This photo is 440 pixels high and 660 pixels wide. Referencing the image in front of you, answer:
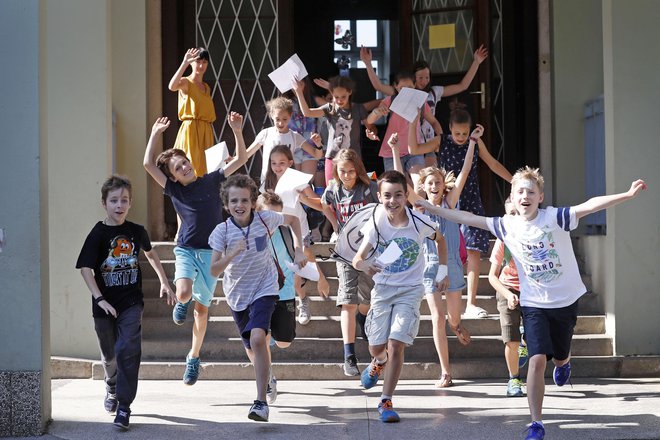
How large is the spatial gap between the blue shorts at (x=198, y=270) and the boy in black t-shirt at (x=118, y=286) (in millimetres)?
885

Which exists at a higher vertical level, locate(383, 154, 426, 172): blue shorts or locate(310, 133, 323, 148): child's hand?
locate(310, 133, 323, 148): child's hand

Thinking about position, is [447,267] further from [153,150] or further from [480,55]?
[480,55]

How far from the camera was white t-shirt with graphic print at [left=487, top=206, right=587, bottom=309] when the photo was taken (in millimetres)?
6484

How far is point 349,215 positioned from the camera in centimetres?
Result: 866

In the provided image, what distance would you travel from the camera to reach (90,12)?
953cm

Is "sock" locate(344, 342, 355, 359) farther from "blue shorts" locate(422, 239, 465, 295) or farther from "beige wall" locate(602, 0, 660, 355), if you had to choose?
"beige wall" locate(602, 0, 660, 355)

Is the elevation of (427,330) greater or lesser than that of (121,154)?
lesser

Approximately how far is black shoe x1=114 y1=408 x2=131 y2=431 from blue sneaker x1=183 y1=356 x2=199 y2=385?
1.18 metres

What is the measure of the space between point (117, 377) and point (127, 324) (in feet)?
1.17

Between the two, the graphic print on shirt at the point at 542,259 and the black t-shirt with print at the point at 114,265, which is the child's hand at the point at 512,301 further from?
the black t-shirt with print at the point at 114,265

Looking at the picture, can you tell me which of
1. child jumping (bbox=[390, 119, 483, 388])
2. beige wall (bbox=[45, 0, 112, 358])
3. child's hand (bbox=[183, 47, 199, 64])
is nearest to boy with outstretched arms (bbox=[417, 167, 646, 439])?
child jumping (bbox=[390, 119, 483, 388])

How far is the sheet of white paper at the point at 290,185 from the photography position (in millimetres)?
8555

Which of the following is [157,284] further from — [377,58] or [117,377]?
[377,58]

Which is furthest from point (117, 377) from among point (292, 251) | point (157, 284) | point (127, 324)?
point (157, 284)
